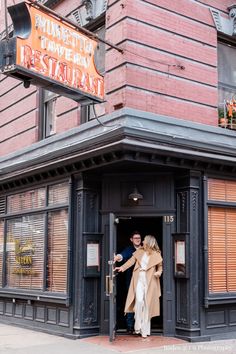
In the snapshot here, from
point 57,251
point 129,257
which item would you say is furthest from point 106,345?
point 57,251

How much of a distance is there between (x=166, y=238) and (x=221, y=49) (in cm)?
465

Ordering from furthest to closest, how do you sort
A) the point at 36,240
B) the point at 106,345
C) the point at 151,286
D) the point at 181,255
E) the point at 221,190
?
the point at 36,240, the point at 221,190, the point at 151,286, the point at 181,255, the point at 106,345

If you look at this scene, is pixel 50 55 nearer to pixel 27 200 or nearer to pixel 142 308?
pixel 27 200

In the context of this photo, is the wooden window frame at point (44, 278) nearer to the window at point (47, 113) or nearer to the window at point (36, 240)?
the window at point (36, 240)

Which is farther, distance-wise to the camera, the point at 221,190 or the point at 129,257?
the point at 129,257

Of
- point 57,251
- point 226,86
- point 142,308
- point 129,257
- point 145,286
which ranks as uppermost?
point 226,86

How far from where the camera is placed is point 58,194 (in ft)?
37.9

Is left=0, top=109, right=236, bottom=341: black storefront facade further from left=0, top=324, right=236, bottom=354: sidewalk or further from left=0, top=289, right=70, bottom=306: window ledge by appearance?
left=0, top=324, right=236, bottom=354: sidewalk

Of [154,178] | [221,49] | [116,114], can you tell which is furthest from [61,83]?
[221,49]

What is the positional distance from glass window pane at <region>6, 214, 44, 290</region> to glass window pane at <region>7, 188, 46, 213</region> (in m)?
0.25

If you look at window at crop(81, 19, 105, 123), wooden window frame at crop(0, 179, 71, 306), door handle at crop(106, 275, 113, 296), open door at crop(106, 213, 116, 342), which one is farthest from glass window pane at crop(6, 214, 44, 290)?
window at crop(81, 19, 105, 123)

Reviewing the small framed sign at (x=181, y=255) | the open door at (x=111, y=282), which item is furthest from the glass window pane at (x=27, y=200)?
the small framed sign at (x=181, y=255)

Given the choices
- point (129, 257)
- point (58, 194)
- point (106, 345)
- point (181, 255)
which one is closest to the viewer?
point (106, 345)

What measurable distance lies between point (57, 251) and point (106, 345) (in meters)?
2.51
